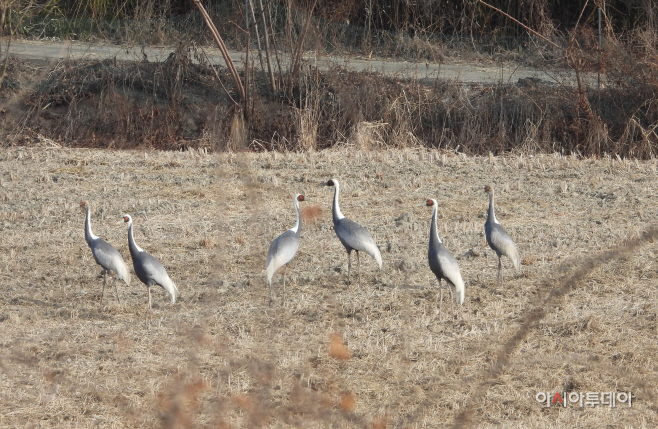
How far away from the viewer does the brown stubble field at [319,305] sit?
473 centimetres

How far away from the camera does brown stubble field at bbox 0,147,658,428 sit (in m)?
4.73

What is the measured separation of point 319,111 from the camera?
44.0 feet

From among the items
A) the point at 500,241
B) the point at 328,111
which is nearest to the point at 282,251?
the point at 500,241

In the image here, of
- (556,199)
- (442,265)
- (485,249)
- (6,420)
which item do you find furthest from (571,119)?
(6,420)

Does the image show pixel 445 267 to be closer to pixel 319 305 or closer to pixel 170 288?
pixel 319 305

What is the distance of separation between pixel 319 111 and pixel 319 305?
733 centimetres

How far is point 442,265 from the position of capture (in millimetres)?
6133

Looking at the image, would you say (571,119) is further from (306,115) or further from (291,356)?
(291,356)

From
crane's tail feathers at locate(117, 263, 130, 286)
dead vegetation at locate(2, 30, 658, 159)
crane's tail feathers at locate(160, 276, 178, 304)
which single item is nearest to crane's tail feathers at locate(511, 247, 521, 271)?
crane's tail feathers at locate(160, 276, 178, 304)

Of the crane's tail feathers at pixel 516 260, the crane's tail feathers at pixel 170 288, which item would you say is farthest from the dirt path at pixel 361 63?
the crane's tail feathers at pixel 170 288

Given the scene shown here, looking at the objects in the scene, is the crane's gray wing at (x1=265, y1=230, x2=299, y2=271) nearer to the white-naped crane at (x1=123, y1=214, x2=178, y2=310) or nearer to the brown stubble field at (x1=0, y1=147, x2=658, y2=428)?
the brown stubble field at (x1=0, y1=147, x2=658, y2=428)

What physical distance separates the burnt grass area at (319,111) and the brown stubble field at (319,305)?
1.65 m

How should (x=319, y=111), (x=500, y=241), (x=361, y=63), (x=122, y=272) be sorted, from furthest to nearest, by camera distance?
(x=361, y=63), (x=319, y=111), (x=500, y=241), (x=122, y=272)

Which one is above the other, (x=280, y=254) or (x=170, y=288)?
(x=280, y=254)
